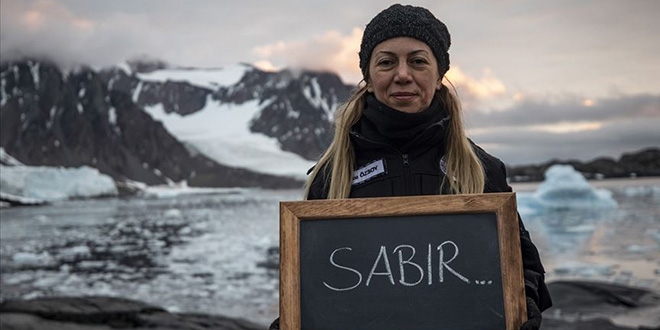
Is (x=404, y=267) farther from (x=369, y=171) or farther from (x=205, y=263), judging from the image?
(x=205, y=263)

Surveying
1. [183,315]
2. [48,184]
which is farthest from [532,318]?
[48,184]

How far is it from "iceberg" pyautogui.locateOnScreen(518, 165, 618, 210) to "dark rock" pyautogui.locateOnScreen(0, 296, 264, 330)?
21.6m

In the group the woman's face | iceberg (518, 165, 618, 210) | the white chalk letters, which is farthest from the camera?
iceberg (518, 165, 618, 210)

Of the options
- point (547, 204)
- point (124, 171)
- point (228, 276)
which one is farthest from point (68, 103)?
point (228, 276)

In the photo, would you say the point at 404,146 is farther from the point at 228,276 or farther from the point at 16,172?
the point at 16,172

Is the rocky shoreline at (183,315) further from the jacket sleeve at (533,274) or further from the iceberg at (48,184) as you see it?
the iceberg at (48,184)

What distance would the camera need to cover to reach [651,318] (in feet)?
24.8

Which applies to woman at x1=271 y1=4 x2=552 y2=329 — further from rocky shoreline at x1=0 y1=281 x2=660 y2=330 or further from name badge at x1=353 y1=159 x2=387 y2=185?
rocky shoreline at x1=0 y1=281 x2=660 y2=330

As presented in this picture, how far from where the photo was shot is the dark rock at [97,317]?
7020 millimetres

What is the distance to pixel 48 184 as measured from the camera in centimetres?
5925

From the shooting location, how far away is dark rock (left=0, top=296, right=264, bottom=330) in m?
7.02

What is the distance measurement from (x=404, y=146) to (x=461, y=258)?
0.48 metres

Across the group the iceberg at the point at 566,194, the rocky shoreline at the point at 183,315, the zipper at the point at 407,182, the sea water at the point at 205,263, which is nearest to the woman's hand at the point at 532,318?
the zipper at the point at 407,182

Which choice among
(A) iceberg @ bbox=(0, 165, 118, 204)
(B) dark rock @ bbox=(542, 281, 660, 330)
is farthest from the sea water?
(A) iceberg @ bbox=(0, 165, 118, 204)
